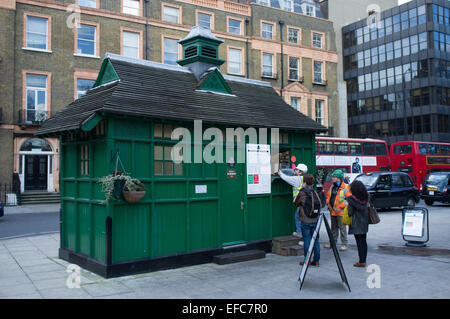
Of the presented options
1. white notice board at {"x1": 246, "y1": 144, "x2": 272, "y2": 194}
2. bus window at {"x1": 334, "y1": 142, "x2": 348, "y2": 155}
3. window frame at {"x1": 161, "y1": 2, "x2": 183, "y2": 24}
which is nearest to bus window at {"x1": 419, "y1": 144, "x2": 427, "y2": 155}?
bus window at {"x1": 334, "y1": 142, "x2": 348, "y2": 155}

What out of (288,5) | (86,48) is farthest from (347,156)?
(86,48)

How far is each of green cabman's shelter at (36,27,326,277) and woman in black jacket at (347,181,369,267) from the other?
2.11 metres

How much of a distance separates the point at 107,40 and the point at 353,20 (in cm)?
4083

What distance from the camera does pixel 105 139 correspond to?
7.38m

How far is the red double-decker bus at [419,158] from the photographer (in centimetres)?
2980

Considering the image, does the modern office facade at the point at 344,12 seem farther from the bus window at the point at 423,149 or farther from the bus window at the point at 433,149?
the bus window at the point at 423,149

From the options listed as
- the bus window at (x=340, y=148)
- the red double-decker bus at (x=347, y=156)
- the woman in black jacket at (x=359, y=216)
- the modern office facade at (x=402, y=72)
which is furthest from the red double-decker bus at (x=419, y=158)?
the woman in black jacket at (x=359, y=216)

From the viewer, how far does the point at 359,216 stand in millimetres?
8047

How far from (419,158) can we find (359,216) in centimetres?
2482

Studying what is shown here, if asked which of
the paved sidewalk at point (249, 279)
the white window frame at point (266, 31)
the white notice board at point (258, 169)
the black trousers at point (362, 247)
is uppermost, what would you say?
the white window frame at point (266, 31)

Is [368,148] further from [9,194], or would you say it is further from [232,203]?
[9,194]

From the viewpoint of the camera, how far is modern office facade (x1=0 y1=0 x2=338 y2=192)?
2395 centimetres

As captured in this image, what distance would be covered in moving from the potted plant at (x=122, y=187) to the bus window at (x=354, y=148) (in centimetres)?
2227

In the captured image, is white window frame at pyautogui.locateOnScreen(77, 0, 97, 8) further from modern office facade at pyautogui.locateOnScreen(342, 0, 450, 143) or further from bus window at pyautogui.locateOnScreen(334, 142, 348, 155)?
modern office facade at pyautogui.locateOnScreen(342, 0, 450, 143)
